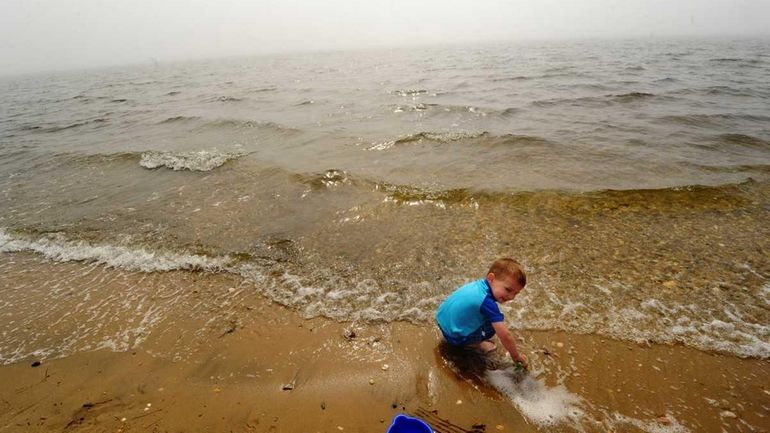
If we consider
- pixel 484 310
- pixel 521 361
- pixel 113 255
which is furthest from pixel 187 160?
pixel 521 361

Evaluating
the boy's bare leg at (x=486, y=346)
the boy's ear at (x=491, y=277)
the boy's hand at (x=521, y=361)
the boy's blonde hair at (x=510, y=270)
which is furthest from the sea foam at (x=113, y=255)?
the boy's hand at (x=521, y=361)

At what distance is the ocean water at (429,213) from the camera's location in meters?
4.75

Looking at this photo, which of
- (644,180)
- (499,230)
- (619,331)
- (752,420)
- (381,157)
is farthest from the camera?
(381,157)

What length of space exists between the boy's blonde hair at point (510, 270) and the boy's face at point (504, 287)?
28 millimetres

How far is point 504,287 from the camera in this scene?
A: 11.6ft

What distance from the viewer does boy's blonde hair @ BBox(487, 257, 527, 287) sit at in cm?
344

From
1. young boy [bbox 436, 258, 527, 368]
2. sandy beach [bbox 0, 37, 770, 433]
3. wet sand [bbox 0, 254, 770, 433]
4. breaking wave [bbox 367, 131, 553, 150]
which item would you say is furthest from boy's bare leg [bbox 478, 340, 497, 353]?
breaking wave [bbox 367, 131, 553, 150]

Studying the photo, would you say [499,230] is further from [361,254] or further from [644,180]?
[644,180]

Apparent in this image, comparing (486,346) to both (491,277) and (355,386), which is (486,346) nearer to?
(491,277)

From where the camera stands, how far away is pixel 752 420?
322 cm

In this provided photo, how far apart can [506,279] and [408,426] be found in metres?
1.57

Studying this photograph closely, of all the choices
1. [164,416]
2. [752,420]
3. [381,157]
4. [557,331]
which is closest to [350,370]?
[164,416]

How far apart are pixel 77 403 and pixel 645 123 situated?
1601cm

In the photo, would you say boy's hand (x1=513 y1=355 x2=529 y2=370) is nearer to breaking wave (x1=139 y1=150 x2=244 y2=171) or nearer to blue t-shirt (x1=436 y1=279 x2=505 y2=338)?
blue t-shirt (x1=436 y1=279 x2=505 y2=338)
